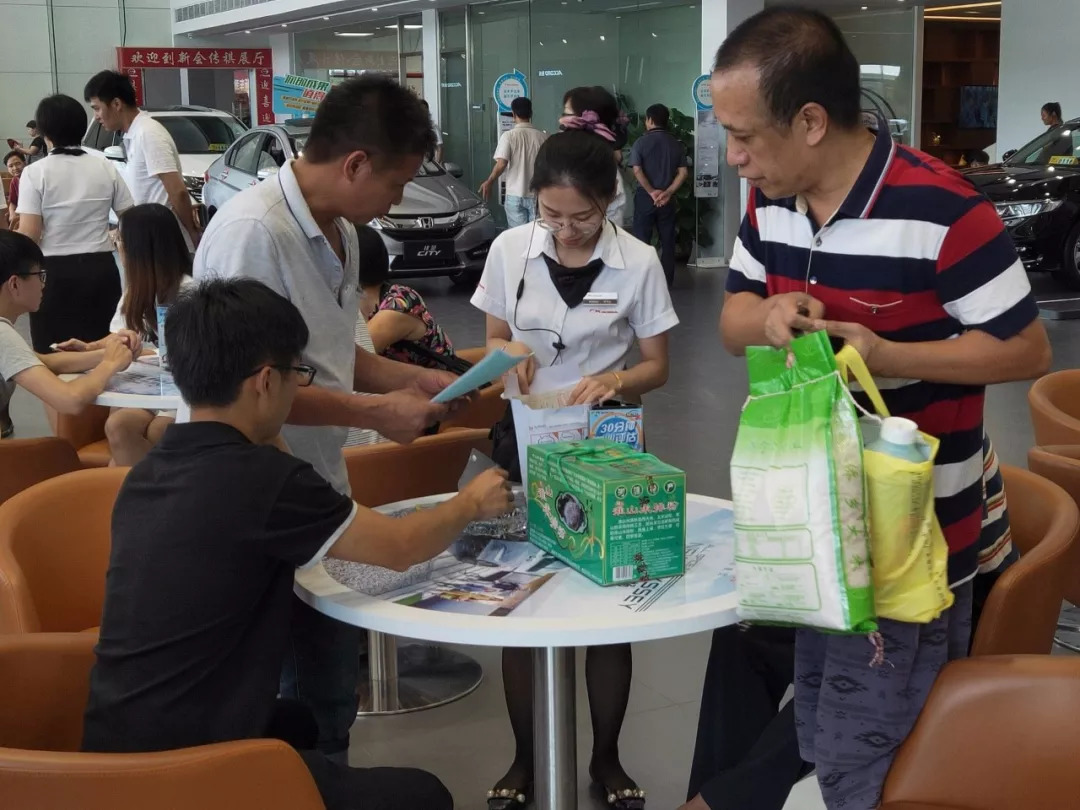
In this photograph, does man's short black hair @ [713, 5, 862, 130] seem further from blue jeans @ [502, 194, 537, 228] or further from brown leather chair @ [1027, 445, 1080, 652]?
blue jeans @ [502, 194, 537, 228]

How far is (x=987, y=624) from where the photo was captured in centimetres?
196

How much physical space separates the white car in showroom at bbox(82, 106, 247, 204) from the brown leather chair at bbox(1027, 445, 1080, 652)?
37.3ft

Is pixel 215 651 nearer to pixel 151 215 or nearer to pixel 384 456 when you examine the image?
pixel 384 456

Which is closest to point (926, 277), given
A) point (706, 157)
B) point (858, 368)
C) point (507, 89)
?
point (858, 368)

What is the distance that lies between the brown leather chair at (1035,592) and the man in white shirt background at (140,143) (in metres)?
4.94

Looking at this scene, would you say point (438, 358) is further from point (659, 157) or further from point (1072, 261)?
point (1072, 261)

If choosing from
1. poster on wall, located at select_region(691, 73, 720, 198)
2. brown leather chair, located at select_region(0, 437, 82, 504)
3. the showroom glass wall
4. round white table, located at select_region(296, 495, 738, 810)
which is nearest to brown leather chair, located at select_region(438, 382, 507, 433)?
brown leather chair, located at select_region(0, 437, 82, 504)

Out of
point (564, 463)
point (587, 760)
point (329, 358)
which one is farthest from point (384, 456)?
point (564, 463)

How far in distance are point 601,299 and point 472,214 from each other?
7824mm

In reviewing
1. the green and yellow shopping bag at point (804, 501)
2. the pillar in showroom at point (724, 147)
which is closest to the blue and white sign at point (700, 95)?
the pillar in showroom at point (724, 147)

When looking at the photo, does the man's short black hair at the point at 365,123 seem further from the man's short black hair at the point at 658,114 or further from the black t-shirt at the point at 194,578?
the man's short black hair at the point at 658,114

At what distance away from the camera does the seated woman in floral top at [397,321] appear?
11.7ft

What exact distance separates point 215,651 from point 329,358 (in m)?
0.76

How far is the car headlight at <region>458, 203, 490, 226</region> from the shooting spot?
10.4 m
